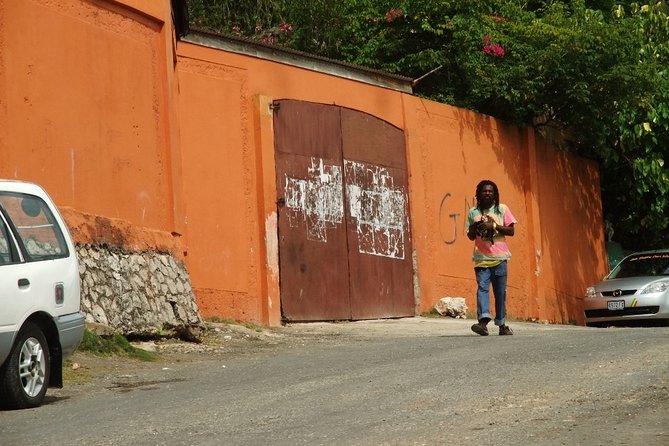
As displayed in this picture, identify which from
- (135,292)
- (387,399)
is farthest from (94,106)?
(387,399)

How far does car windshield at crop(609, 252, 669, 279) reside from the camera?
70.8 feet

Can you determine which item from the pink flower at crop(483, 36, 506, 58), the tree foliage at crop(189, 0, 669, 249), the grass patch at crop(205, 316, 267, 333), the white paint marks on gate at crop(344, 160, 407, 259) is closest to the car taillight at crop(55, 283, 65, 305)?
the grass patch at crop(205, 316, 267, 333)

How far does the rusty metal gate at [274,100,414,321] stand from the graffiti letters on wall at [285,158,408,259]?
0.01m

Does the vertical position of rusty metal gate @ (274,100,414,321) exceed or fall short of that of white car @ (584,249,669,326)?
it exceeds it

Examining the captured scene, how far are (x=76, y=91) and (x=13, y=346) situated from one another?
5301 mm

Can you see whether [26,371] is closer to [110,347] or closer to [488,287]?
[110,347]

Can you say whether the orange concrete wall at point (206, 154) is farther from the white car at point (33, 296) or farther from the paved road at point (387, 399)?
the white car at point (33, 296)

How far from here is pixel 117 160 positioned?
14648 mm

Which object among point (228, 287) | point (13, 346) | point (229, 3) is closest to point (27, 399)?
point (13, 346)

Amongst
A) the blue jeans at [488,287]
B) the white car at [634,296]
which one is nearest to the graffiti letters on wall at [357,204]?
the white car at [634,296]

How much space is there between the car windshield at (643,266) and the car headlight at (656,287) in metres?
0.84

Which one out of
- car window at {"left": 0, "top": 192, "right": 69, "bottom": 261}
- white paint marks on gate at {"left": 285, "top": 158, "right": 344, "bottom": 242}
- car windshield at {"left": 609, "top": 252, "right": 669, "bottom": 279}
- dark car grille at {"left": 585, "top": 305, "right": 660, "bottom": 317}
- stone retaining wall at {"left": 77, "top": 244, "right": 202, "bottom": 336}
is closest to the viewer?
car window at {"left": 0, "top": 192, "right": 69, "bottom": 261}

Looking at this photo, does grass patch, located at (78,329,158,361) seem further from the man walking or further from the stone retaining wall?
the man walking

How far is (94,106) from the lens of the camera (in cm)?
1434
